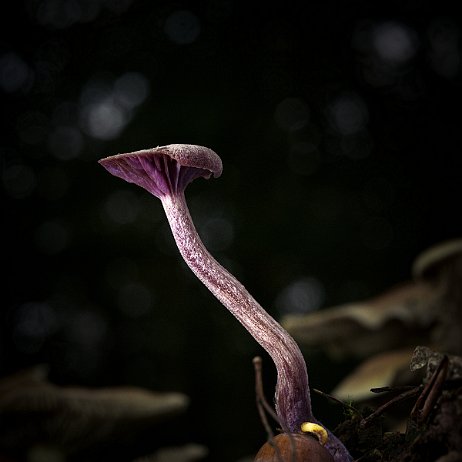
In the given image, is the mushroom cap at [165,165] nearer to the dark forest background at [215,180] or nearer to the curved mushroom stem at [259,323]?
the curved mushroom stem at [259,323]

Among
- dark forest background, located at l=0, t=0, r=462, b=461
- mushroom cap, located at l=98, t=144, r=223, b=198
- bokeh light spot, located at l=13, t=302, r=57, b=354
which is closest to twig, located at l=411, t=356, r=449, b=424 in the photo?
mushroom cap, located at l=98, t=144, r=223, b=198

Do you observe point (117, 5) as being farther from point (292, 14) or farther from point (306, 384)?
point (306, 384)

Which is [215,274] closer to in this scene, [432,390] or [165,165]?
[165,165]

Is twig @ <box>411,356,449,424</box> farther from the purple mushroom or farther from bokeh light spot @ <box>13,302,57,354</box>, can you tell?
bokeh light spot @ <box>13,302,57,354</box>

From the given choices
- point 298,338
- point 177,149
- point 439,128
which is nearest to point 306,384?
point 177,149

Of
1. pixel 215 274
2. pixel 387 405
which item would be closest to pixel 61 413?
pixel 215 274

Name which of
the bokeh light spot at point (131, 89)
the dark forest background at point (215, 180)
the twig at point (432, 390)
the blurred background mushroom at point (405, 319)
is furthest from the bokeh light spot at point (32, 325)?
the twig at point (432, 390)
